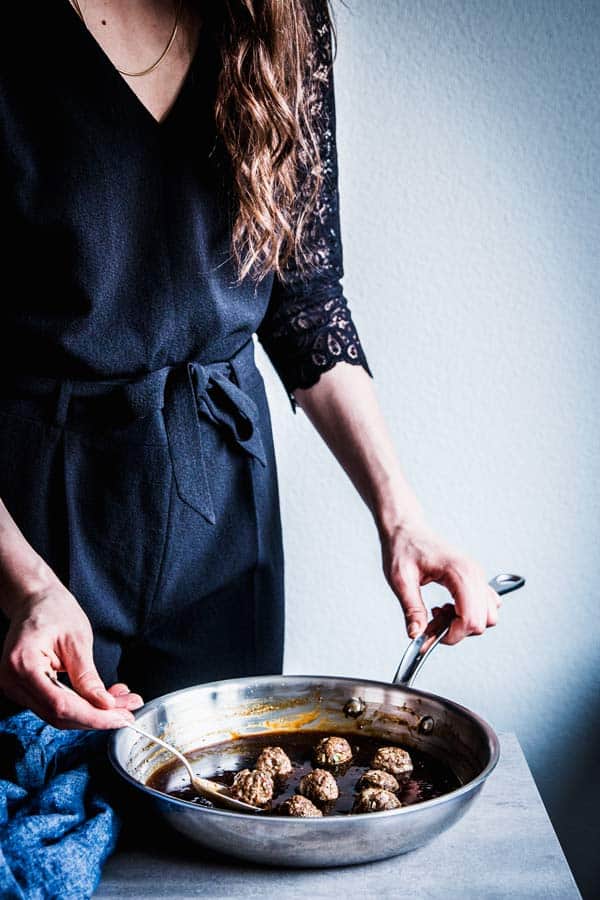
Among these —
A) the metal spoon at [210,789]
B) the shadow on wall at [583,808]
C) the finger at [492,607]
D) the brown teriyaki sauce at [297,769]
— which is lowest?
the shadow on wall at [583,808]

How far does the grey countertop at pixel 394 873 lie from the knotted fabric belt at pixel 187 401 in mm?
411

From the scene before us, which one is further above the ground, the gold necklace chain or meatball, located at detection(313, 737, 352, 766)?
the gold necklace chain

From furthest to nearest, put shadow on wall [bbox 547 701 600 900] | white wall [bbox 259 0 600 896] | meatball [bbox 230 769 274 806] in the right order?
1. shadow on wall [bbox 547 701 600 900]
2. white wall [bbox 259 0 600 896]
3. meatball [bbox 230 769 274 806]

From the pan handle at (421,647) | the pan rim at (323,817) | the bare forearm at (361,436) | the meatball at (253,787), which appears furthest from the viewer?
the bare forearm at (361,436)

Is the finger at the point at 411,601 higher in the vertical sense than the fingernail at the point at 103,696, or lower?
lower

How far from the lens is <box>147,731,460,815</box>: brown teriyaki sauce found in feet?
2.69

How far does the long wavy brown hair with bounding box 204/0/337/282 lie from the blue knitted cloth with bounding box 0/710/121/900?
1.78 ft

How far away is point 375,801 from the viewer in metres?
0.77

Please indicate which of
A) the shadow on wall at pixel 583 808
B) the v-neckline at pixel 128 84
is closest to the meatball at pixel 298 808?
the v-neckline at pixel 128 84

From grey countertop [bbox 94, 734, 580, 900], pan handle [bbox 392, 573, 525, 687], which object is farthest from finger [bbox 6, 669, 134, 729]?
pan handle [bbox 392, 573, 525, 687]

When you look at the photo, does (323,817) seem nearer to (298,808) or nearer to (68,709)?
(298,808)

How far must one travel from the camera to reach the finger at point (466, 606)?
3.19ft

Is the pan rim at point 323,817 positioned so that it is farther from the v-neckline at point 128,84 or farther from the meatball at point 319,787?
the v-neckline at point 128,84

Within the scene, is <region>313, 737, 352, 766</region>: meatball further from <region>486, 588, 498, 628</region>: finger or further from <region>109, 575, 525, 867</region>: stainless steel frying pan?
<region>486, 588, 498, 628</region>: finger
